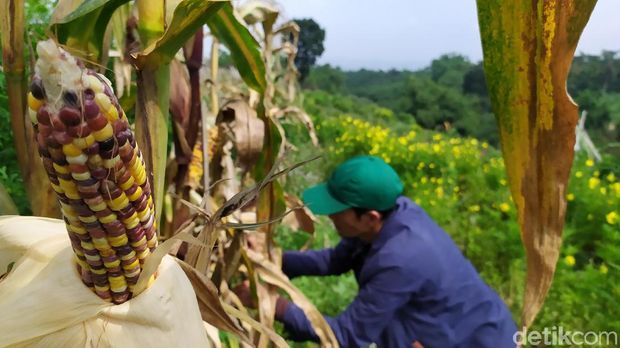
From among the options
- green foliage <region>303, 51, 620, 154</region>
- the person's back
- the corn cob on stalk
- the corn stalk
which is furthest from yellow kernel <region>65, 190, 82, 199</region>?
green foliage <region>303, 51, 620, 154</region>

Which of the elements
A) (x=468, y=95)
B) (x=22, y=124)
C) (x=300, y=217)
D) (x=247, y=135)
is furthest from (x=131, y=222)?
(x=468, y=95)

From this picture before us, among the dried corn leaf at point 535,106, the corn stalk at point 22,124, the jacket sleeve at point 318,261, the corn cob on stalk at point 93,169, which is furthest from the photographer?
the jacket sleeve at point 318,261

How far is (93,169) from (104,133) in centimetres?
3

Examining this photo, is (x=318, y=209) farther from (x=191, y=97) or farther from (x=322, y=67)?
(x=322, y=67)

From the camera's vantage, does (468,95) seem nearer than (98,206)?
No

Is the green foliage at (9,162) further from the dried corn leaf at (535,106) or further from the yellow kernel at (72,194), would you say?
the dried corn leaf at (535,106)

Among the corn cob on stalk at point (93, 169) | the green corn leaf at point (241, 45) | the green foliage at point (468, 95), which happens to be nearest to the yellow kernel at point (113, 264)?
the corn cob on stalk at point (93, 169)

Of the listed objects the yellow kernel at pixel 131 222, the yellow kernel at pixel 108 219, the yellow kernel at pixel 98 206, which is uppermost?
the yellow kernel at pixel 98 206

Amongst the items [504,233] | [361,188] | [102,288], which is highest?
[102,288]

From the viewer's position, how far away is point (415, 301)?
1569 mm

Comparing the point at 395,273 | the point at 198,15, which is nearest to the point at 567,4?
the point at 198,15

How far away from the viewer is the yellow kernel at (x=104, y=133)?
0.40m

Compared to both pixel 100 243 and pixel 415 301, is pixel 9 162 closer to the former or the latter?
pixel 100 243

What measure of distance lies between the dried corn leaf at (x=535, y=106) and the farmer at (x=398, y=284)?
0.71 metres
